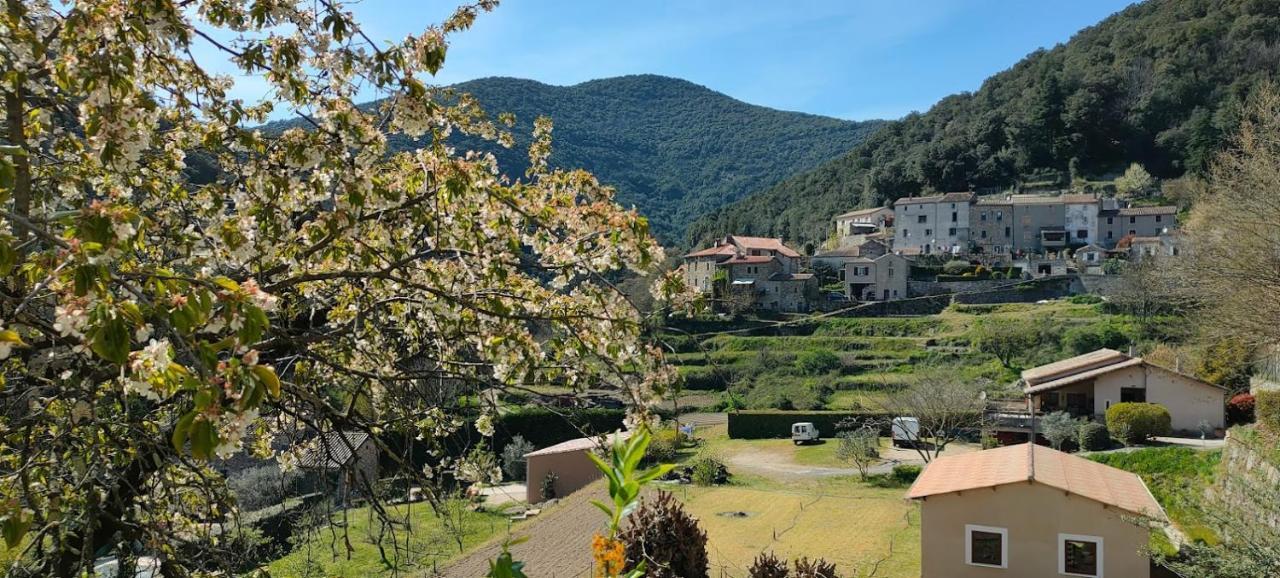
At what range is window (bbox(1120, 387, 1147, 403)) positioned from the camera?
28.4 meters

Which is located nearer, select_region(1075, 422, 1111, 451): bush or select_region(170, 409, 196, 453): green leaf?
select_region(170, 409, 196, 453): green leaf

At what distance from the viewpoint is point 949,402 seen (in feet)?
87.7

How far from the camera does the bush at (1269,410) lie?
15898mm

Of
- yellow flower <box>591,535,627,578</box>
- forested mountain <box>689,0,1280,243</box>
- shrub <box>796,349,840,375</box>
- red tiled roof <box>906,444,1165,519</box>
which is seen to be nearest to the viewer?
yellow flower <box>591,535,627,578</box>

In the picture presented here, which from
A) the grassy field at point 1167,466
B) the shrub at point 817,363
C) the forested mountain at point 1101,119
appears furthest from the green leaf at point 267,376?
the forested mountain at point 1101,119

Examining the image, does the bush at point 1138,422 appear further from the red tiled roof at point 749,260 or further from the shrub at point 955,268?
the shrub at point 955,268

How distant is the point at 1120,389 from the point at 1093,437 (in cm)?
424

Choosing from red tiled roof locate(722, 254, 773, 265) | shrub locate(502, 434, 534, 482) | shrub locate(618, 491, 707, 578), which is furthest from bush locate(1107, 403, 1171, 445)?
red tiled roof locate(722, 254, 773, 265)

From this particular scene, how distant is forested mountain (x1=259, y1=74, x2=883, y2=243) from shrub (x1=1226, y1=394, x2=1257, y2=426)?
93753 millimetres

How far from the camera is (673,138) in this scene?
176 m

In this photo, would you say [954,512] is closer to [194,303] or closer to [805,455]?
[194,303]

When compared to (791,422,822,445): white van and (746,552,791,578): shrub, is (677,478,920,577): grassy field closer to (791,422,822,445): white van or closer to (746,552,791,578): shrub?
(746,552,791,578): shrub

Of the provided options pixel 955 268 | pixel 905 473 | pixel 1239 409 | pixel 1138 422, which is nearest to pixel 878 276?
pixel 955 268

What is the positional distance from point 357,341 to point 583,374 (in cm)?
134
